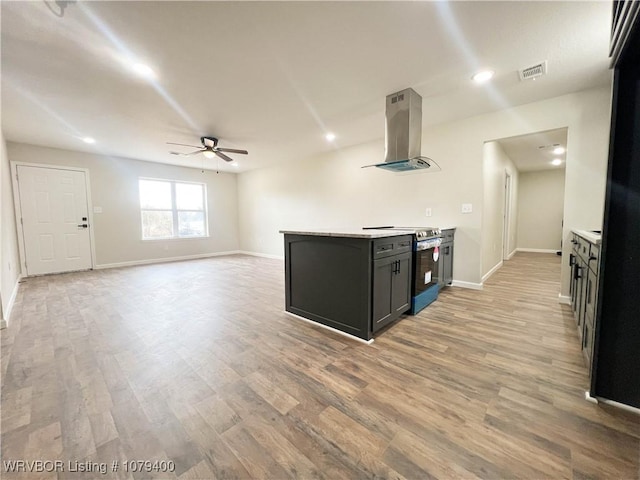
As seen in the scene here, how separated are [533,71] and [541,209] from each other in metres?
6.85

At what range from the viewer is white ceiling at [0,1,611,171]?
1853mm

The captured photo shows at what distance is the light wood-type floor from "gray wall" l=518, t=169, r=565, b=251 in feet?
20.5

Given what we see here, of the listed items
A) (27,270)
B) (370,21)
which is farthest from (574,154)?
(27,270)

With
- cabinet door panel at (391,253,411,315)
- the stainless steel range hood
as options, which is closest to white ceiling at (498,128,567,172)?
the stainless steel range hood

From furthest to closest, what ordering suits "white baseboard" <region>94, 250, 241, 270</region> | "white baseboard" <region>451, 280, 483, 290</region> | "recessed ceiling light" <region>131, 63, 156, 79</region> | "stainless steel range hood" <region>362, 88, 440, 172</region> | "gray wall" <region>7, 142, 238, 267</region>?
"white baseboard" <region>94, 250, 241, 270</region> → "gray wall" <region>7, 142, 238, 267</region> → "white baseboard" <region>451, 280, 483, 290</region> → "stainless steel range hood" <region>362, 88, 440, 172</region> → "recessed ceiling light" <region>131, 63, 156, 79</region>

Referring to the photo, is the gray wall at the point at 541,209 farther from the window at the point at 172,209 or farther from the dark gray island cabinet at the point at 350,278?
the window at the point at 172,209

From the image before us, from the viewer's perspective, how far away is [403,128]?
3.09 m

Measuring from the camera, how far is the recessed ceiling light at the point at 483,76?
8.63ft

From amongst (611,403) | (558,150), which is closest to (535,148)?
(558,150)

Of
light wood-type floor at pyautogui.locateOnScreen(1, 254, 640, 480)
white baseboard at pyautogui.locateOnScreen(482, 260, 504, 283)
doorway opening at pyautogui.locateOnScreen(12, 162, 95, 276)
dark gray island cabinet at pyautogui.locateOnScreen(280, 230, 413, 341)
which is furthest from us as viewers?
doorway opening at pyautogui.locateOnScreen(12, 162, 95, 276)

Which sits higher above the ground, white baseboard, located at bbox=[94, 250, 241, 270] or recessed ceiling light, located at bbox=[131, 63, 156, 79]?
recessed ceiling light, located at bbox=[131, 63, 156, 79]

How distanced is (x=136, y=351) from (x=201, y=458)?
4.56ft

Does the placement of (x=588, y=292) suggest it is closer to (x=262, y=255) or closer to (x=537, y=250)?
(x=262, y=255)

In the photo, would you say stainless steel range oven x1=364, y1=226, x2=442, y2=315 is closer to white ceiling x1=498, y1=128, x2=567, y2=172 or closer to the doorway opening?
white ceiling x1=498, y1=128, x2=567, y2=172
